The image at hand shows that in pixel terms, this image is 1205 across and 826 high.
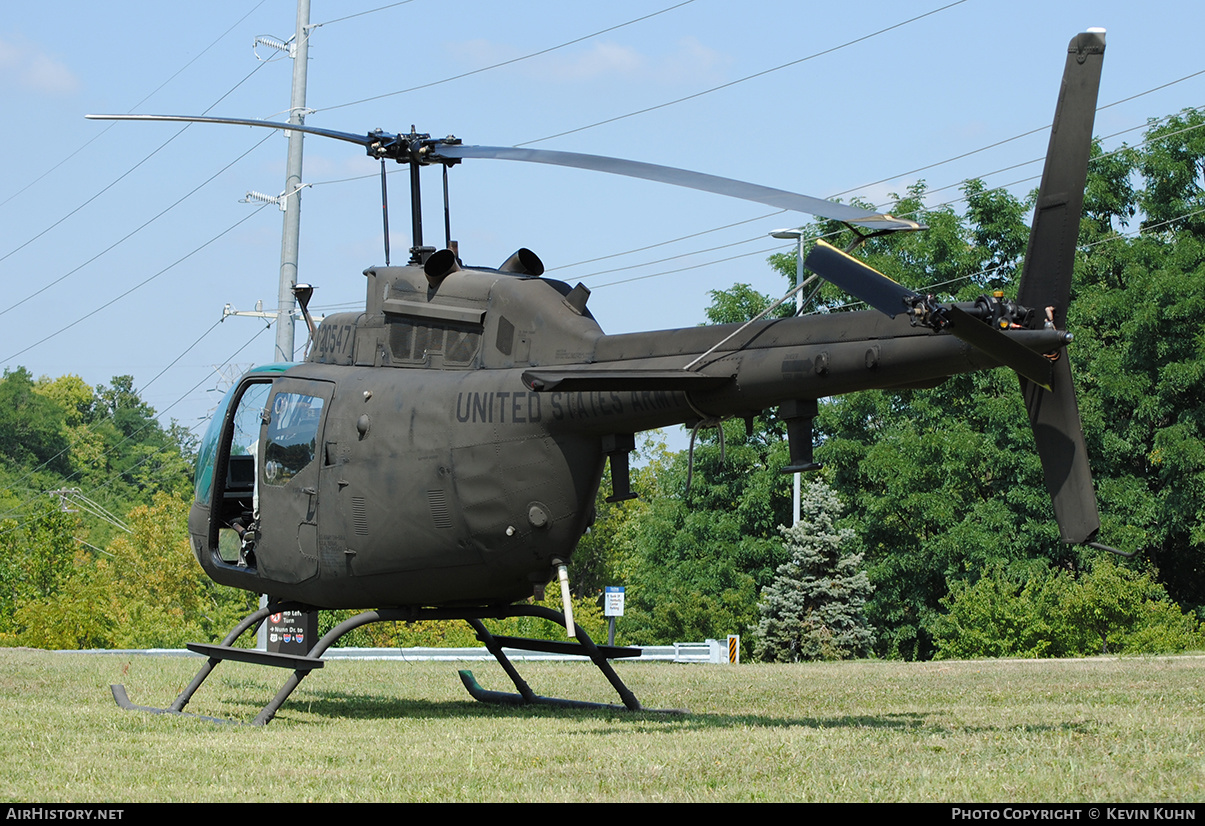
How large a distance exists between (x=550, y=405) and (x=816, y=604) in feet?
80.1

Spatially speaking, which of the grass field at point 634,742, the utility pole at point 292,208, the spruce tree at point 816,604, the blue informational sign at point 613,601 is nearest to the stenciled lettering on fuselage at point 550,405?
the grass field at point 634,742

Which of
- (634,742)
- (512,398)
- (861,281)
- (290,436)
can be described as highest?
(861,281)

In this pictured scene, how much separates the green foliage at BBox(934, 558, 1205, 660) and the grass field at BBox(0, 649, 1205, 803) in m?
11.1

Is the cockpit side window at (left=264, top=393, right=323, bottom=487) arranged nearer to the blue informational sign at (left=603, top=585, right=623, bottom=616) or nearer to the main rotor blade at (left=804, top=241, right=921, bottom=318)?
the main rotor blade at (left=804, top=241, right=921, bottom=318)

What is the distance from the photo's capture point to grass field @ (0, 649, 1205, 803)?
7.12 m

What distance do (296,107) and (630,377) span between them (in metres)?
23.0

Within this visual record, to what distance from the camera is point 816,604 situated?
33.8m

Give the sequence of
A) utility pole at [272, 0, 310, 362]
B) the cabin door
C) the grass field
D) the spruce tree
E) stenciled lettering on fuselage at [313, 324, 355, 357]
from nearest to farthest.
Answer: the grass field, the cabin door, stenciled lettering on fuselage at [313, 324, 355, 357], utility pole at [272, 0, 310, 362], the spruce tree

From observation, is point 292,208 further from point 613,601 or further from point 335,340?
point 335,340

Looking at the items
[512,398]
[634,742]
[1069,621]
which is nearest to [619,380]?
[512,398]

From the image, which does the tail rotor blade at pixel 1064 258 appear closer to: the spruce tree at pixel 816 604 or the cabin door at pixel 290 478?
the cabin door at pixel 290 478

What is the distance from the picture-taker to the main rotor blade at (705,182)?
28.6 feet

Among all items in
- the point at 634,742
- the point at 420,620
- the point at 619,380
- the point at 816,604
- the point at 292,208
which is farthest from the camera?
the point at 816,604

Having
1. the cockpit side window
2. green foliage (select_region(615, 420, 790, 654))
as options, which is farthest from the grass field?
green foliage (select_region(615, 420, 790, 654))
